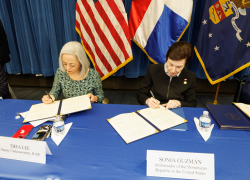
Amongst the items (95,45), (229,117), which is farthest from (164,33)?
(229,117)

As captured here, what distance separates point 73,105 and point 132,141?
557mm

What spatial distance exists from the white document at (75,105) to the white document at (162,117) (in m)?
0.42

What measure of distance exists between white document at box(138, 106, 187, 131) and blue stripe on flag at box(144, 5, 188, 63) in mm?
1505

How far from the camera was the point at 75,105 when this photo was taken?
116cm

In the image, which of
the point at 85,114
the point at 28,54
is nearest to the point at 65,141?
the point at 85,114

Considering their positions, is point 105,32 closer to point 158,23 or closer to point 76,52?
point 158,23

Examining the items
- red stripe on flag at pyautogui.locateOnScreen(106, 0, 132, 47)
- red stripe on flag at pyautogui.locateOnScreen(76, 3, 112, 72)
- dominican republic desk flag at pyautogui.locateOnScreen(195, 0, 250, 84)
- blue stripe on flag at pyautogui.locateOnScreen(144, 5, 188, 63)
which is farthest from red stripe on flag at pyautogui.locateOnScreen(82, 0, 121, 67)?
dominican republic desk flag at pyautogui.locateOnScreen(195, 0, 250, 84)

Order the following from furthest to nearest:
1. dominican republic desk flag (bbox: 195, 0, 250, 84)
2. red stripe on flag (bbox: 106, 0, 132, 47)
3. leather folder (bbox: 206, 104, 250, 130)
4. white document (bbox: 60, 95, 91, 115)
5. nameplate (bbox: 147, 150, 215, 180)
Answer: red stripe on flag (bbox: 106, 0, 132, 47) → dominican republic desk flag (bbox: 195, 0, 250, 84) → white document (bbox: 60, 95, 91, 115) → leather folder (bbox: 206, 104, 250, 130) → nameplate (bbox: 147, 150, 215, 180)

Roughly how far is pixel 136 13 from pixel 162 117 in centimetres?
193

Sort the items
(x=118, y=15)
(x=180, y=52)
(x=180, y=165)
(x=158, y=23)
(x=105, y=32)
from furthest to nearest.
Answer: (x=105, y=32)
(x=118, y=15)
(x=158, y=23)
(x=180, y=52)
(x=180, y=165)

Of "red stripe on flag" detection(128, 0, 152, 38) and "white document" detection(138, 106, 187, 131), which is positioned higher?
"red stripe on flag" detection(128, 0, 152, 38)

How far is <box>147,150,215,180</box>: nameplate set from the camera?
0.66 m

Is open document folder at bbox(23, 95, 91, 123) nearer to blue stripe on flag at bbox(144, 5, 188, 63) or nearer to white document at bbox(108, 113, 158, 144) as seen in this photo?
white document at bbox(108, 113, 158, 144)

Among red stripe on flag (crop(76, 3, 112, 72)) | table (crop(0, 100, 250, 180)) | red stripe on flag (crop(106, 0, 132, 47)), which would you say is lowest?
table (crop(0, 100, 250, 180))
